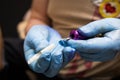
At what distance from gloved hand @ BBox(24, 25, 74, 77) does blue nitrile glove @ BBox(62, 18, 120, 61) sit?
2cm

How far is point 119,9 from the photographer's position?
732 millimetres

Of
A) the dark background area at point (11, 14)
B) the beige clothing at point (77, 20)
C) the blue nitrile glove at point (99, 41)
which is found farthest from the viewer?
the dark background area at point (11, 14)

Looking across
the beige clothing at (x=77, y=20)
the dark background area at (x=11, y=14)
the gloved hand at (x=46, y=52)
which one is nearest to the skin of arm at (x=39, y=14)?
the beige clothing at (x=77, y=20)

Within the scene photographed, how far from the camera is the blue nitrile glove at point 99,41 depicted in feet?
1.96

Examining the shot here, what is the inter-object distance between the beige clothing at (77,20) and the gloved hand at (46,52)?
0.10m

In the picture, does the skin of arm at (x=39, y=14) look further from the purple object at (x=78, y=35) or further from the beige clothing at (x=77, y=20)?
the purple object at (x=78, y=35)

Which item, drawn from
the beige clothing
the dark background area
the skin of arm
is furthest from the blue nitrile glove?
the dark background area

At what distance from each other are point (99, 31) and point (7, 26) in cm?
120

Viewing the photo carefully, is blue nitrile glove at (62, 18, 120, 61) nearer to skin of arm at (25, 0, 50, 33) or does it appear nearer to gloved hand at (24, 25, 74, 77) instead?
gloved hand at (24, 25, 74, 77)

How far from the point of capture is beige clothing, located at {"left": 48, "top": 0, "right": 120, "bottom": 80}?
78 centimetres

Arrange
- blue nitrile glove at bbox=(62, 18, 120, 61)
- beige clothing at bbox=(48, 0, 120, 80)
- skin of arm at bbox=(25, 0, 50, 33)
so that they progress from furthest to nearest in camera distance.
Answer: skin of arm at bbox=(25, 0, 50, 33), beige clothing at bbox=(48, 0, 120, 80), blue nitrile glove at bbox=(62, 18, 120, 61)

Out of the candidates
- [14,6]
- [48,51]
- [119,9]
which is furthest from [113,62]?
[14,6]

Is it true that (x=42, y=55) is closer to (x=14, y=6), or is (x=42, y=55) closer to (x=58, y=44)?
(x=58, y=44)

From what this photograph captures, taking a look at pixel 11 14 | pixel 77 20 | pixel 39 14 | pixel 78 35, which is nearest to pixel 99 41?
pixel 78 35
